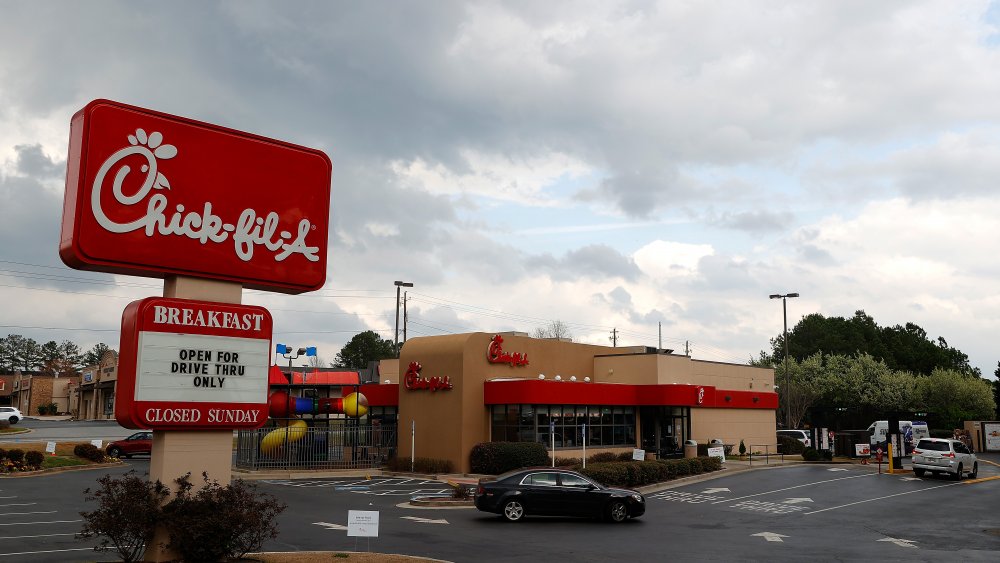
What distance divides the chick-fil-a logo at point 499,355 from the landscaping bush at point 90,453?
20.3 m

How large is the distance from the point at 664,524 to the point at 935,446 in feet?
69.4

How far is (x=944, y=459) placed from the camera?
36.3m

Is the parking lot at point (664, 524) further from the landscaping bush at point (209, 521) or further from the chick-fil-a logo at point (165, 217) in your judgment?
the chick-fil-a logo at point (165, 217)

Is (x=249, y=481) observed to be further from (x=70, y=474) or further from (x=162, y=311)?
(x=162, y=311)

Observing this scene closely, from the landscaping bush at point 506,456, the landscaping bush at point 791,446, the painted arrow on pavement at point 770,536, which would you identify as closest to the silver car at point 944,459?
the landscaping bush at point 791,446

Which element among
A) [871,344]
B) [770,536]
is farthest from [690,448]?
[871,344]

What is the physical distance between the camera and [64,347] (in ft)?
568

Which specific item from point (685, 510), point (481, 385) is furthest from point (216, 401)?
point (481, 385)

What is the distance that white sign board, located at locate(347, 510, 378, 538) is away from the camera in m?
14.9

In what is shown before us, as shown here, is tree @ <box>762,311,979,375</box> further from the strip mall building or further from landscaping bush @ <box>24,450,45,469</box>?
landscaping bush @ <box>24,450,45,469</box>

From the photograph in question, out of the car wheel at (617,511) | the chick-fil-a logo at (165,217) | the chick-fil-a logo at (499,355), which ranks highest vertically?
the chick-fil-a logo at (165,217)

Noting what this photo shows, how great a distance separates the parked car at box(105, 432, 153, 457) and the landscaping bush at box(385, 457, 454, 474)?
1540cm

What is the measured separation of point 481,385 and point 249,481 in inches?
435

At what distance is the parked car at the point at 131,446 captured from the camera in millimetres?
44188
